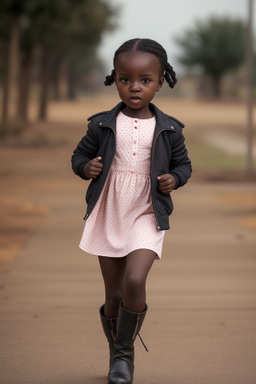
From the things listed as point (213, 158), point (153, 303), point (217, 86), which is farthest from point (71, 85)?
point (153, 303)

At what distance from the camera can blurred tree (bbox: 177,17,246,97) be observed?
273ft

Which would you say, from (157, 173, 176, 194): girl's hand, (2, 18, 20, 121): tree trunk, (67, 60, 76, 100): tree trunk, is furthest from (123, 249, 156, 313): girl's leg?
(67, 60, 76, 100): tree trunk

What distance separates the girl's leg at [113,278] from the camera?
15.6 ft

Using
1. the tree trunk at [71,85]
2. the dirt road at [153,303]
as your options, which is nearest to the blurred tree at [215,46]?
the tree trunk at [71,85]

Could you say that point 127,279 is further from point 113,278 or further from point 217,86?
point 217,86

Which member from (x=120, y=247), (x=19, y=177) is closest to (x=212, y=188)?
(x=19, y=177)

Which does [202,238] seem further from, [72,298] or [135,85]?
[135,85]

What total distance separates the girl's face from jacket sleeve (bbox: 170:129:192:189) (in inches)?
9.9

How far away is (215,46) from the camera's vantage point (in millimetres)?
83500

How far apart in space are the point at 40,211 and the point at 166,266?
479cm

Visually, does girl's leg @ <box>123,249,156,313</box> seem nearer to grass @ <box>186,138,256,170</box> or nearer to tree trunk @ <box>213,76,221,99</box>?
grass @ <box>186,138,256,170</box>

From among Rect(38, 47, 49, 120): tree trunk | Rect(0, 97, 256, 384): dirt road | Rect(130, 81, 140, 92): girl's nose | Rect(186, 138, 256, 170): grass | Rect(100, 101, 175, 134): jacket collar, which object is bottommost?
Rect(38, 47, 49, 120): tree trunk

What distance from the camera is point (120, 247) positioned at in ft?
15.3

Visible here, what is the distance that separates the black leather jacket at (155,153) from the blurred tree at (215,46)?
260 feet
